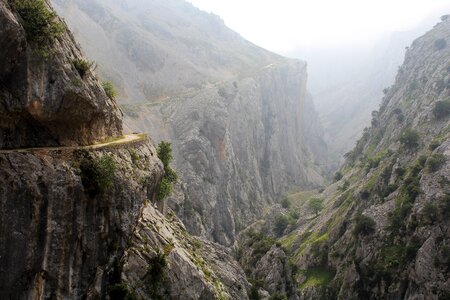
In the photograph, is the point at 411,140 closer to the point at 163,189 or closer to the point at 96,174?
the point at 163,189

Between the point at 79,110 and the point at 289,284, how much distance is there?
5273 cm

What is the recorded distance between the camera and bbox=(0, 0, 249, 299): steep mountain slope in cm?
2867

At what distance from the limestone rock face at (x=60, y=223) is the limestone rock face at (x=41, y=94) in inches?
89.2

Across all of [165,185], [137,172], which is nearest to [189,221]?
[165,185]

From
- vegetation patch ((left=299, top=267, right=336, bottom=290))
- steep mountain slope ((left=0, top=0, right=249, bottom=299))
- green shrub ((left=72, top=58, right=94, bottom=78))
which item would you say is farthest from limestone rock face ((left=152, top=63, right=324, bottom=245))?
green shrub ((left=72, top=58, right=94, bottom=78))

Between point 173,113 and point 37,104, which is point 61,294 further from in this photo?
point 173,113

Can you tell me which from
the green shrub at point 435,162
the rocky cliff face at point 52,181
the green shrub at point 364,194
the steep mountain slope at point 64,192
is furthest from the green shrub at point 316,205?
the rocky cliff face at point 52,181

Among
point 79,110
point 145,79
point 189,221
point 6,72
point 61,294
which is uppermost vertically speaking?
point 145,79

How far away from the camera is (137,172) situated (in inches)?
1619

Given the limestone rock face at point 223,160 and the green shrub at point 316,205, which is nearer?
the limestone rock face at point 223,160

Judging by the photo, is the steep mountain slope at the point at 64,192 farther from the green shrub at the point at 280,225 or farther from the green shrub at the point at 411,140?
the green shrub at the point at 280,225

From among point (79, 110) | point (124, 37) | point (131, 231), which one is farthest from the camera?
point (124, 37)

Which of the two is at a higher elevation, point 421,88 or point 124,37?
point 124,37

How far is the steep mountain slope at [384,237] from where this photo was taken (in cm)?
7119
